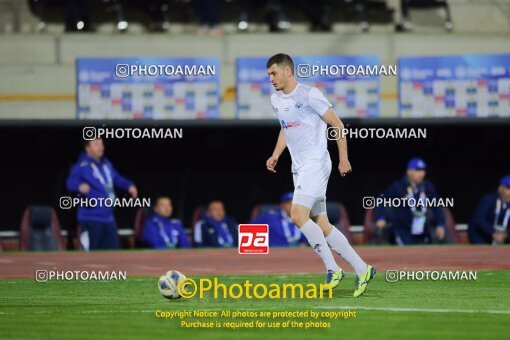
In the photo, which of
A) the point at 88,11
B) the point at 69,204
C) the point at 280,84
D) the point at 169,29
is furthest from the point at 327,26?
the point at 280,84

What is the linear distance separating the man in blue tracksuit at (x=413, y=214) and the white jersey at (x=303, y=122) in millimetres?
6857

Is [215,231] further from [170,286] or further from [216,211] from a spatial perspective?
[170,286]

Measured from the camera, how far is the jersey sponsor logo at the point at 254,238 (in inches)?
591

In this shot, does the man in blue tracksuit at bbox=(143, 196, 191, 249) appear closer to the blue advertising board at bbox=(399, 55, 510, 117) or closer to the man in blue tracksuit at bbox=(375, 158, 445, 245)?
the man in blue tracksuit at bbox=(375, 158, 445, 245)

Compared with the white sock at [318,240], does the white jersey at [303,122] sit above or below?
above

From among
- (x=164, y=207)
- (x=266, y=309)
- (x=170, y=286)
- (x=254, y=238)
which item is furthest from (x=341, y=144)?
(x=164, y=207)

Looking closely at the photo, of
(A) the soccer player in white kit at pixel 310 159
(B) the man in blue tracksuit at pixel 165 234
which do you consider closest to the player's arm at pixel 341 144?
(A) the soccer player in white kit at pixel 310 159

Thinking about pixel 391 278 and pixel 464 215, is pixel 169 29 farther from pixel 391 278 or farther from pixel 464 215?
pixel 391 278

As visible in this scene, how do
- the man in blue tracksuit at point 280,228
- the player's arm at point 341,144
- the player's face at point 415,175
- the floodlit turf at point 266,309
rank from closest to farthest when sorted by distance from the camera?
the floodlit turf at point 266,309
the player's arm at point 341,144
the player's face at point 415,175
the man in blue tracksuit at point 280,228

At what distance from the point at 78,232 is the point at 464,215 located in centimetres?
643

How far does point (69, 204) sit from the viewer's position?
1997 centimetres

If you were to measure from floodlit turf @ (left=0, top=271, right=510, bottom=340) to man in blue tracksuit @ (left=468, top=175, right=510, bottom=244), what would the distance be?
556 centimetres

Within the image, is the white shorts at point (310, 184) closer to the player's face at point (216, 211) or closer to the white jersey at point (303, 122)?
the white jersey at point (303, 122)

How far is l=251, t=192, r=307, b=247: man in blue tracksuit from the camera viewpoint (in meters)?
20.0
